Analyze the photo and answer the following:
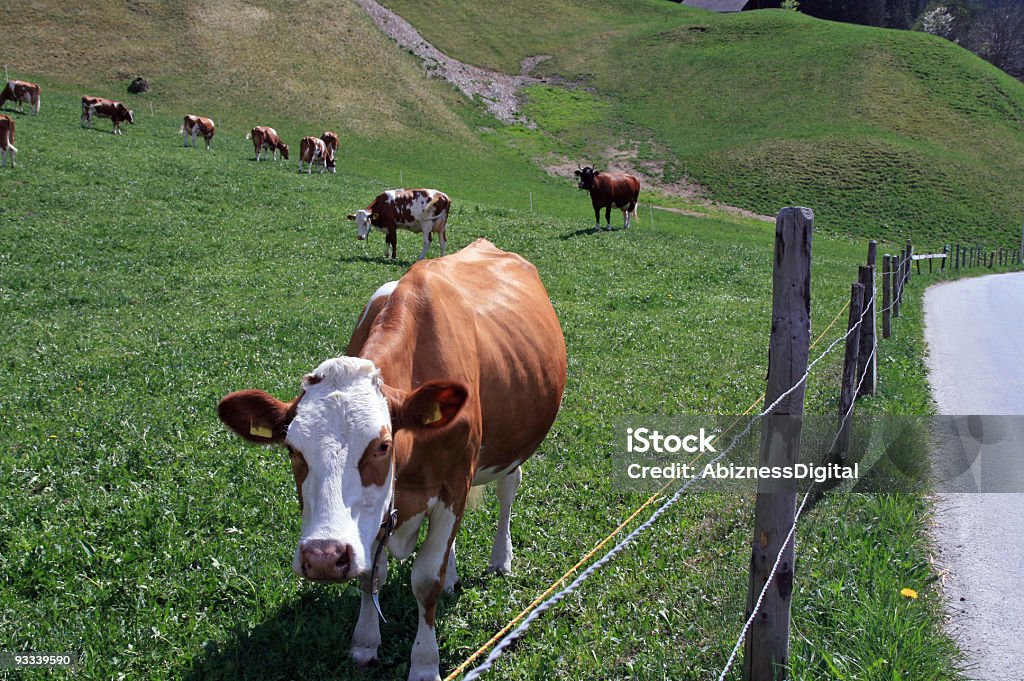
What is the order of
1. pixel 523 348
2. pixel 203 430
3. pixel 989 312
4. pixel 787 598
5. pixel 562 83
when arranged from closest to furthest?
1. pixel 787 598
2. pixel 523 348
3. pixel 203 430
4. pixel 989 312
5. pixel 562 83

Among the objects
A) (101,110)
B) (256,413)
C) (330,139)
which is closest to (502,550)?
(256,413)

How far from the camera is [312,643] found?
Answer: 15.0 ft

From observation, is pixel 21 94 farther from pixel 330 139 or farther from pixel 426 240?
pixel 426 240

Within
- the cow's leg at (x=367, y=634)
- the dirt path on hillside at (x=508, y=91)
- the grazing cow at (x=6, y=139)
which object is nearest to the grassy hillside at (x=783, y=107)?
the dirt path on hillside at (x=508, y=91)

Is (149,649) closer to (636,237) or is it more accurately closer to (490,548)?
(490,548)

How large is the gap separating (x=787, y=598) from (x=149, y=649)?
11.8 feet

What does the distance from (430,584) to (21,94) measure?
39.0 m

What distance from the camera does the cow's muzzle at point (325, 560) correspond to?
3129mm

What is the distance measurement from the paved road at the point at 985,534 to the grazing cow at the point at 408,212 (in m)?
12.7

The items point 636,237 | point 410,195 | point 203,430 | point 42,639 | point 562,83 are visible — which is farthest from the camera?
point 562,83

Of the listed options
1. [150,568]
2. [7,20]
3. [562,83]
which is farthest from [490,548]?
[562,83]

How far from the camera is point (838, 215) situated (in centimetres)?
4328

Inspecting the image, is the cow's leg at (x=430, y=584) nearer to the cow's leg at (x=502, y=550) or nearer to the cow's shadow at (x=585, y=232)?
the cow's leg at (x=502, y=550)

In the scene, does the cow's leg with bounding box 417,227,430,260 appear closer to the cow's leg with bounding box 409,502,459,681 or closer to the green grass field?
the green grass field
